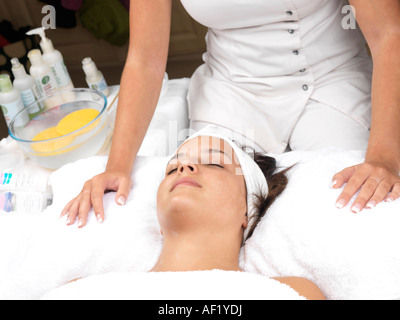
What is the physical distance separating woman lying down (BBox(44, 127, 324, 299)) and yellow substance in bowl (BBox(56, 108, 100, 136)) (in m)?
0.45

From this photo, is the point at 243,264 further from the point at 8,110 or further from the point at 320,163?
the point at 8,110

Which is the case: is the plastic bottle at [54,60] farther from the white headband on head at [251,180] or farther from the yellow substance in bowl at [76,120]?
the white headband on head at [251,180]

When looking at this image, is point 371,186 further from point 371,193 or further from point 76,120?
point 76,120

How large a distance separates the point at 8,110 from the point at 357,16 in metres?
1.17

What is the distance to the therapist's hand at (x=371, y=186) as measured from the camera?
1.00m

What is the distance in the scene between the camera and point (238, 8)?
1.29 meters

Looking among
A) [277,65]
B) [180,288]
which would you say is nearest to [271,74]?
[277,65]

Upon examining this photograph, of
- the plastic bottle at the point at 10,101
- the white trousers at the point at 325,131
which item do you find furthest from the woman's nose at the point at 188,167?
the plastic bottle at the point at 10,101

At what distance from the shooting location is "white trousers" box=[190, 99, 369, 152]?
1.36 metres

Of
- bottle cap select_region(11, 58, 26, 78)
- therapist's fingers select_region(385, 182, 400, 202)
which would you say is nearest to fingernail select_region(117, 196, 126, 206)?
therapist's fingers select_region(385, 182, 400, 202)

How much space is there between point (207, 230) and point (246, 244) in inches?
4.9

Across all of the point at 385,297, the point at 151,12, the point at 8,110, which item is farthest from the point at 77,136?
the point at 385,297

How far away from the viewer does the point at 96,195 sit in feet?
3.87
